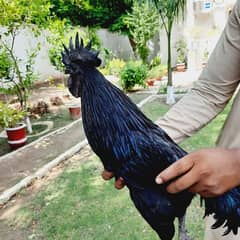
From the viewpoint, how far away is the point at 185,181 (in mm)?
699

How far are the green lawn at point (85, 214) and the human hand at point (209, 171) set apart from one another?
1.91 metres

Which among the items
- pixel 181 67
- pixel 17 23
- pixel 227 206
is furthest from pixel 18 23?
pixel 181 67

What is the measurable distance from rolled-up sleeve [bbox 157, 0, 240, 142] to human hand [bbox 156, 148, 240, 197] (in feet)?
1.16

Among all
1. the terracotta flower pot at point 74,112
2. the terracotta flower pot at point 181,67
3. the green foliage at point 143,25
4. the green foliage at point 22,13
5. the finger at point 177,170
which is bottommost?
the terracotta flower pot at point 181,67

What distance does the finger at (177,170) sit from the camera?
0.69 meters

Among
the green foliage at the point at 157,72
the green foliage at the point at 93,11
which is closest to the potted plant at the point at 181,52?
the green foliage at the point at 157,72

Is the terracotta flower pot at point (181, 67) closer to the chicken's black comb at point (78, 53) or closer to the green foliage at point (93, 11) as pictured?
the green foliage at point (93, 11)

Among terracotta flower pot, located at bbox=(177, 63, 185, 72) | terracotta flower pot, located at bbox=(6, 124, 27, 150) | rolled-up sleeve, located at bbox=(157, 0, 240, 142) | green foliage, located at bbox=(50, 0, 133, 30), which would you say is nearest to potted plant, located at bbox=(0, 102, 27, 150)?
terracotta flower pot, located at bbox=(6, 124, 27, 150)

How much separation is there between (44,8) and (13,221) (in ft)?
14.1

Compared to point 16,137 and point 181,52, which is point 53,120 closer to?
point 16,137

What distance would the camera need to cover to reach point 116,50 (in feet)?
53.8

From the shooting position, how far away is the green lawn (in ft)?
9.49

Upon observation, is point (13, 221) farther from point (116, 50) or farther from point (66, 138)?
point (116, 50)

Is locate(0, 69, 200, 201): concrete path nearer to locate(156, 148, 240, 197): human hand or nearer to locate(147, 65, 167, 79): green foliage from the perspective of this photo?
locate(156, 148, 240, 197): human hand
